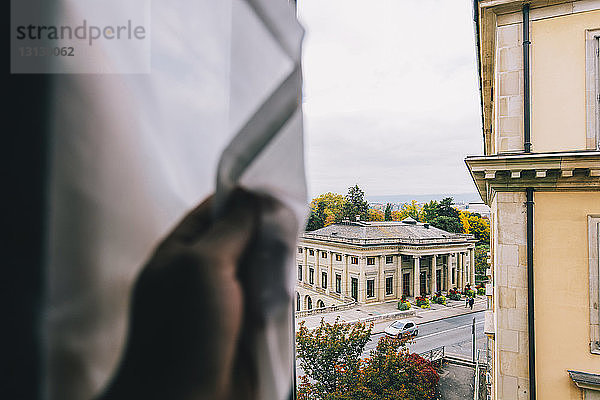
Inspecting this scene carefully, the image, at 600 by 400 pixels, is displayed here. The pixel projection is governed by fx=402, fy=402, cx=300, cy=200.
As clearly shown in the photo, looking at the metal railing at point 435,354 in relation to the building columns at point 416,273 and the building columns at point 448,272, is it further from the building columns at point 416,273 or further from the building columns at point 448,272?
the building columns at point 448,272

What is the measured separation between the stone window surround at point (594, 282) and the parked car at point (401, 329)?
418 centimetres

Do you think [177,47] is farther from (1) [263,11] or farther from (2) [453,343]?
(2) [453,343]

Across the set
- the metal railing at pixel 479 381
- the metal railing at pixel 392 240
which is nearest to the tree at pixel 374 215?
the metal railing at pixel 392 240

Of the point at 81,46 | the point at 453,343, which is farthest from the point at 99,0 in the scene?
the point at 453,343

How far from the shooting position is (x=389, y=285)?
8.07 m

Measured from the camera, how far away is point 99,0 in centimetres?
40

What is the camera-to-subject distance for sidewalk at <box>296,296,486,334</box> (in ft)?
20.0

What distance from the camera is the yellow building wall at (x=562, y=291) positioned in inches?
91.8

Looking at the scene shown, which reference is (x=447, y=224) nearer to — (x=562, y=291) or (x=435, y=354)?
(x=435, y=354)

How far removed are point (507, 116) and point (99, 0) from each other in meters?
2.66

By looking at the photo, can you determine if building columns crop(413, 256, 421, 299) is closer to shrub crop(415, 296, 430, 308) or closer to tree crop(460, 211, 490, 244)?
shrub crop(415, 296, 430, 308)

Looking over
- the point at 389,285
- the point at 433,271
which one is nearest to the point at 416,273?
the point at 433,271

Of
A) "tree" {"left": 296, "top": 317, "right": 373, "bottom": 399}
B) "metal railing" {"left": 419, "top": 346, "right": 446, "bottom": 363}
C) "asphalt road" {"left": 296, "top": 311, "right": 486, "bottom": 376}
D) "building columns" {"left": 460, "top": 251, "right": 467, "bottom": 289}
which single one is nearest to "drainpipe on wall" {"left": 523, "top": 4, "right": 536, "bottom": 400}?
"tree" {"left": 296, "top": 317, "right": 373, "bottom": 399}

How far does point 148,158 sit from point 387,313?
7.35 metres
